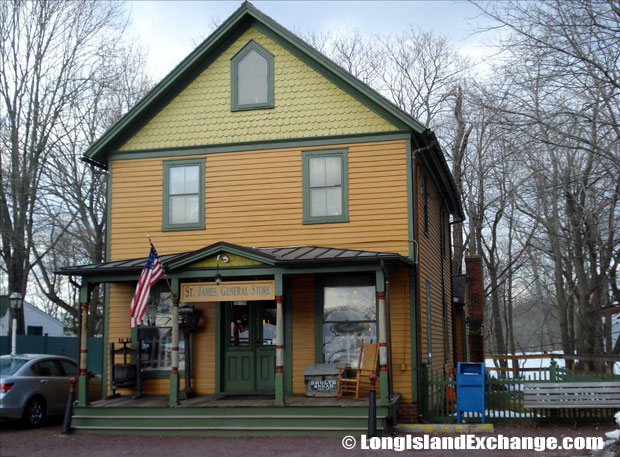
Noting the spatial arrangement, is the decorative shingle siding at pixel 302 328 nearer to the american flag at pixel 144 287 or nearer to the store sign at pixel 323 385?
the store sign at pixel 323 385

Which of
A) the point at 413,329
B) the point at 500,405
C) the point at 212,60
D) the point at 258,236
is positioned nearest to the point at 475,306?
the point at 500,405

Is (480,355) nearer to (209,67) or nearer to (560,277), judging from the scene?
(560,277)

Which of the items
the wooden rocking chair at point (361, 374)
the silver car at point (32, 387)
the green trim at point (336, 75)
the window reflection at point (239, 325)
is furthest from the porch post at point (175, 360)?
the green trim at point (336, 75)

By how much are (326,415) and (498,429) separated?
3.39m

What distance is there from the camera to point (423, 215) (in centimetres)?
1645

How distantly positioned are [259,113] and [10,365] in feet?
25.2

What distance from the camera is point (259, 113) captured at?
52.7 feet

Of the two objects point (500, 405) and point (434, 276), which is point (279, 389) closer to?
point (500, 405)

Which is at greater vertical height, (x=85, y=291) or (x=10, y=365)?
Answer: (x=85, y=291)

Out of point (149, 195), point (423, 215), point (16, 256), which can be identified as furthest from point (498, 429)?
point (16, 256)

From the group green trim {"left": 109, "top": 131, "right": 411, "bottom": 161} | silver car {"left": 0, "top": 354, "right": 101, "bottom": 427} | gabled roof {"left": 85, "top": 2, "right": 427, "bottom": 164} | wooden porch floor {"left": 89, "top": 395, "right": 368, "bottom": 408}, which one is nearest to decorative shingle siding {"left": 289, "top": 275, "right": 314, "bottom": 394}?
wooden porch floor {"left": 89, "top": 395, "right": 368, "bottom": 408}

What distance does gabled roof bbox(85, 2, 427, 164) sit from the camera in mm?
15427

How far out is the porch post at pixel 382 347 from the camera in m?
13.0

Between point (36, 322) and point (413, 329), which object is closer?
point (413, 329)
